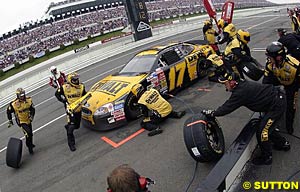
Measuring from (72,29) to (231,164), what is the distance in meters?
53.4

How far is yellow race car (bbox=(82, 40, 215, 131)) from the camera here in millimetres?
7402

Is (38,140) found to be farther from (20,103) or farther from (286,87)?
(286,87)

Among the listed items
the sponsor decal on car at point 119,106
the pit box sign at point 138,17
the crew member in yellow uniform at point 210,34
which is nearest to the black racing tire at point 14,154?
the sponsor decal on car at point 119,106

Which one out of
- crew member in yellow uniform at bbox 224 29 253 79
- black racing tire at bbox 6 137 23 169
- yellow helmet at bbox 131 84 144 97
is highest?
crew member in yellow uniform at bbox 224 29 253 79

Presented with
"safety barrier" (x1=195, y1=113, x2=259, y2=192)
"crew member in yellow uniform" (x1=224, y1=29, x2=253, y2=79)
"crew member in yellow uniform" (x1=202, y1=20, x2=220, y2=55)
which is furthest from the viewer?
"crew member in yellow uniform" (x1=202, y1=20, x2=220, y2=55)

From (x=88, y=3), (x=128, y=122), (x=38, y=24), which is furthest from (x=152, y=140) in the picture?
(x=88, y=3)

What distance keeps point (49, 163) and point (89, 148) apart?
0.95 m

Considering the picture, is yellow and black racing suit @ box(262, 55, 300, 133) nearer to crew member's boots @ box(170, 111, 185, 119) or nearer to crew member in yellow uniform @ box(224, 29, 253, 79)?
crew member in yellow uniform @ box(224, 29, 253, 79)

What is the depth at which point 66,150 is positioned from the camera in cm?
730

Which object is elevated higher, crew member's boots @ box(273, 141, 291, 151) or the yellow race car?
the yellow race car

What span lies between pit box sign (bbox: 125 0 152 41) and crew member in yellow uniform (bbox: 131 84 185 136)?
19.4 m

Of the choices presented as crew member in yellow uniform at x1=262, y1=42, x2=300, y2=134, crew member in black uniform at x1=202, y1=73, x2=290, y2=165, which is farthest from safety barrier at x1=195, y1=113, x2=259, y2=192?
crew member in yellow uniform at x1=262, y1=42, x2=300, y2=134

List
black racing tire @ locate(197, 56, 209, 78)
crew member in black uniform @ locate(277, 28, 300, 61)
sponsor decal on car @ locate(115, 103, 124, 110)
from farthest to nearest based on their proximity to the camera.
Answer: black racing tire @ locate(197, 56, 209, 78)
sponsor decal on car @ locate(115, 103, 124, 110)
crew member in black uniform @ locate(277, 28, 300, 61)

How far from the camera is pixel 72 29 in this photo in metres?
53.7
